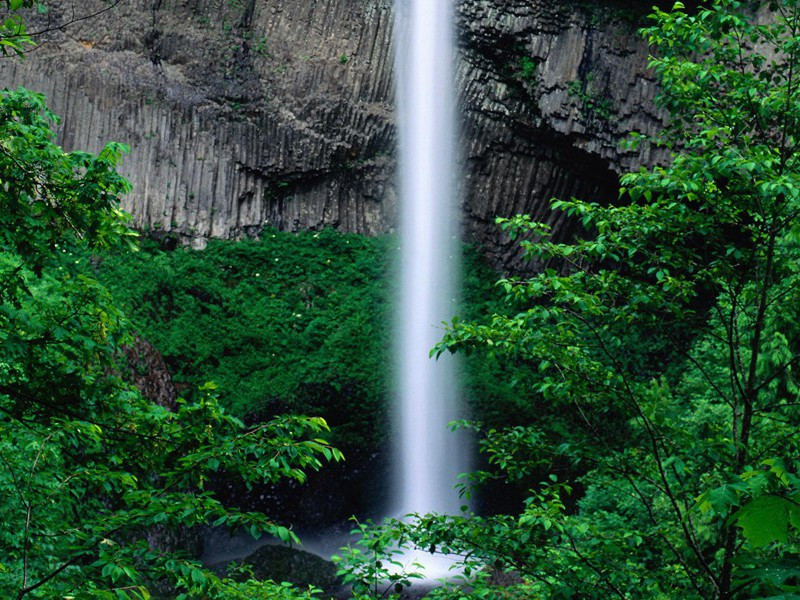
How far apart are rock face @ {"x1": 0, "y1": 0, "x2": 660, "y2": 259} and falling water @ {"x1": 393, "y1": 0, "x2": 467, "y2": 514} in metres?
0.37

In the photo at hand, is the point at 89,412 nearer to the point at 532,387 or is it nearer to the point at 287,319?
the point at 532,387

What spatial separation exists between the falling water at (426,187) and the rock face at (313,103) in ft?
1.20

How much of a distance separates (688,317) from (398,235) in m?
12.9

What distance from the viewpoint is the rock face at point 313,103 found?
52.9 feet

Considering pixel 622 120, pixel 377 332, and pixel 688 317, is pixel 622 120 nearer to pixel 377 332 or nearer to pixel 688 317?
pixel 377 332

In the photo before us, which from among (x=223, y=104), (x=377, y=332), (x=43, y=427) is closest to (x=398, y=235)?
(x=377, y=332)

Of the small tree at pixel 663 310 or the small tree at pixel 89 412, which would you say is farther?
the small tree at pixel 663 310

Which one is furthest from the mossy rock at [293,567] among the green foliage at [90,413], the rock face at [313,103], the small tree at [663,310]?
the rock face at [313,103]

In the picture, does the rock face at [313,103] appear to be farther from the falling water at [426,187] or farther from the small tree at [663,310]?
the small tree at [663,310]

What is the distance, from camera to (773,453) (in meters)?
4.33

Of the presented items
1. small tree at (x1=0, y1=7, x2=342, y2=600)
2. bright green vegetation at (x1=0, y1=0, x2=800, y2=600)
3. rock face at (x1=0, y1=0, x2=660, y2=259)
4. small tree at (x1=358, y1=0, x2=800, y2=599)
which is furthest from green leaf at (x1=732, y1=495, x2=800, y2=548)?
rock face at (x1=0, y1=0, x2=660, y2=259)

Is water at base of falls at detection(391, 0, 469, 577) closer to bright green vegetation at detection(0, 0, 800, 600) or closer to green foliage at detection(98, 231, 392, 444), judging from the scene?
green foliage at detection(98, 231, 392, 444)

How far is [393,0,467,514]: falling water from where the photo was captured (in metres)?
15.8

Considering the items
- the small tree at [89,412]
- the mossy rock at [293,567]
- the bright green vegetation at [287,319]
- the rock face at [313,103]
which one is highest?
the rock face at [313,103]
